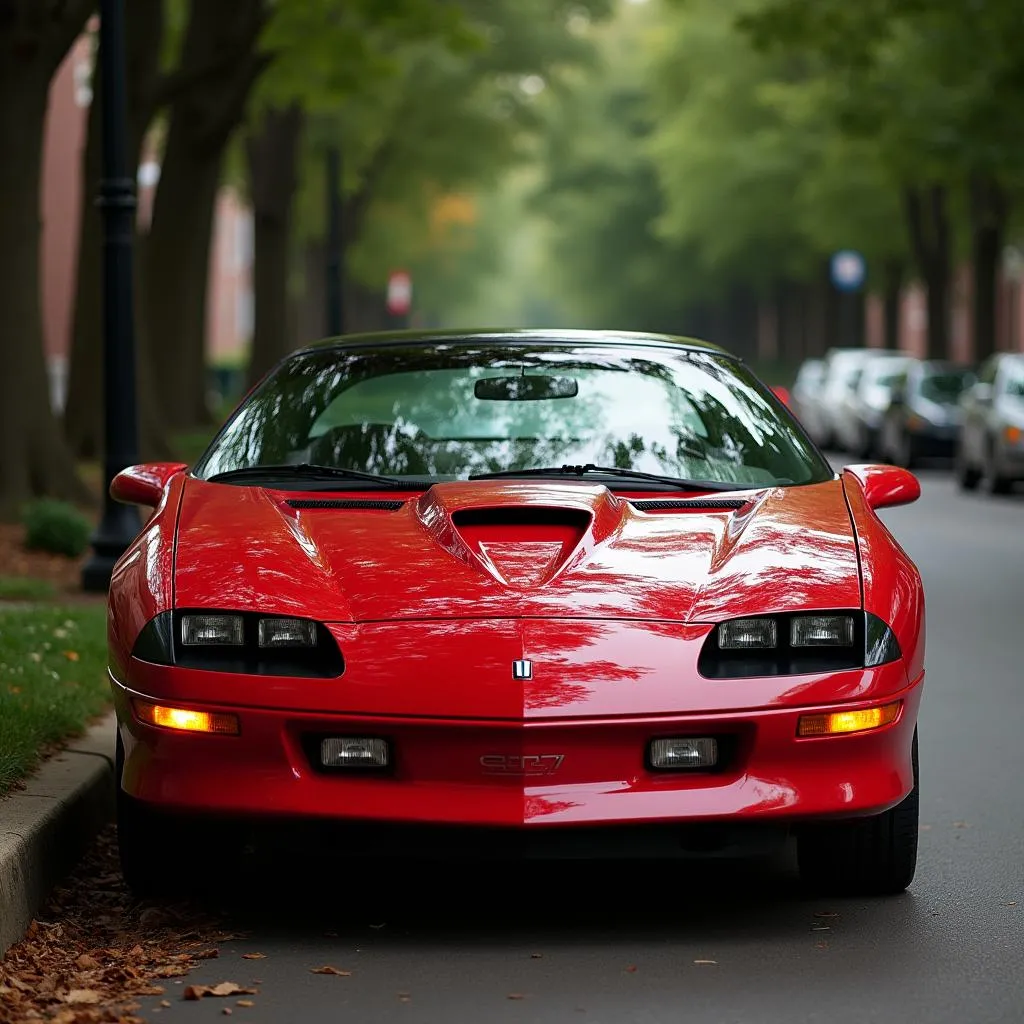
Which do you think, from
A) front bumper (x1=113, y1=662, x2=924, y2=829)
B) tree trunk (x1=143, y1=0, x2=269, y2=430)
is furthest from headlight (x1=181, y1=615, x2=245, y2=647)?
tree trunk (x1=143, y1=0, x2=269, y2=430)

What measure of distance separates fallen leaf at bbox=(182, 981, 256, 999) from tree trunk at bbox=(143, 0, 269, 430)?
49.0 feet

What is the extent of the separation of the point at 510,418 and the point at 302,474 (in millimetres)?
806

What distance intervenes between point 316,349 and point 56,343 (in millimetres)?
42805

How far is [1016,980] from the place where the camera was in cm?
486

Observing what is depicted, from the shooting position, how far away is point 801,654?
16.9ft

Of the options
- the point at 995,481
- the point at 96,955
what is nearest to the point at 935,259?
the point at 995,481

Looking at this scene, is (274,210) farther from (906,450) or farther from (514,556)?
(514,556)

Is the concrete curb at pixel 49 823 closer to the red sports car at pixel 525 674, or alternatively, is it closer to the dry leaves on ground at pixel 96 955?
the dry leaves on ground at pixel 96 955

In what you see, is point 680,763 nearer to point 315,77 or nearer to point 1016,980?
point 1016,980

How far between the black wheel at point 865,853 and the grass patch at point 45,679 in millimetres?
2211

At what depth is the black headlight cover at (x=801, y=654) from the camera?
16.7 ft

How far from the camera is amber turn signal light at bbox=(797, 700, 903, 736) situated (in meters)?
5.07

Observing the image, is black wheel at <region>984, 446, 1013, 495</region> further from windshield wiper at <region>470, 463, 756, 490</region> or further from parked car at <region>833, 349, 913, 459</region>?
windshield wiper at <region>470, 463, 756, 490</region>

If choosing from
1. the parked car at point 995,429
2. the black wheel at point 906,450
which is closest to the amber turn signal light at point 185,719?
the parked car at point 995,429
